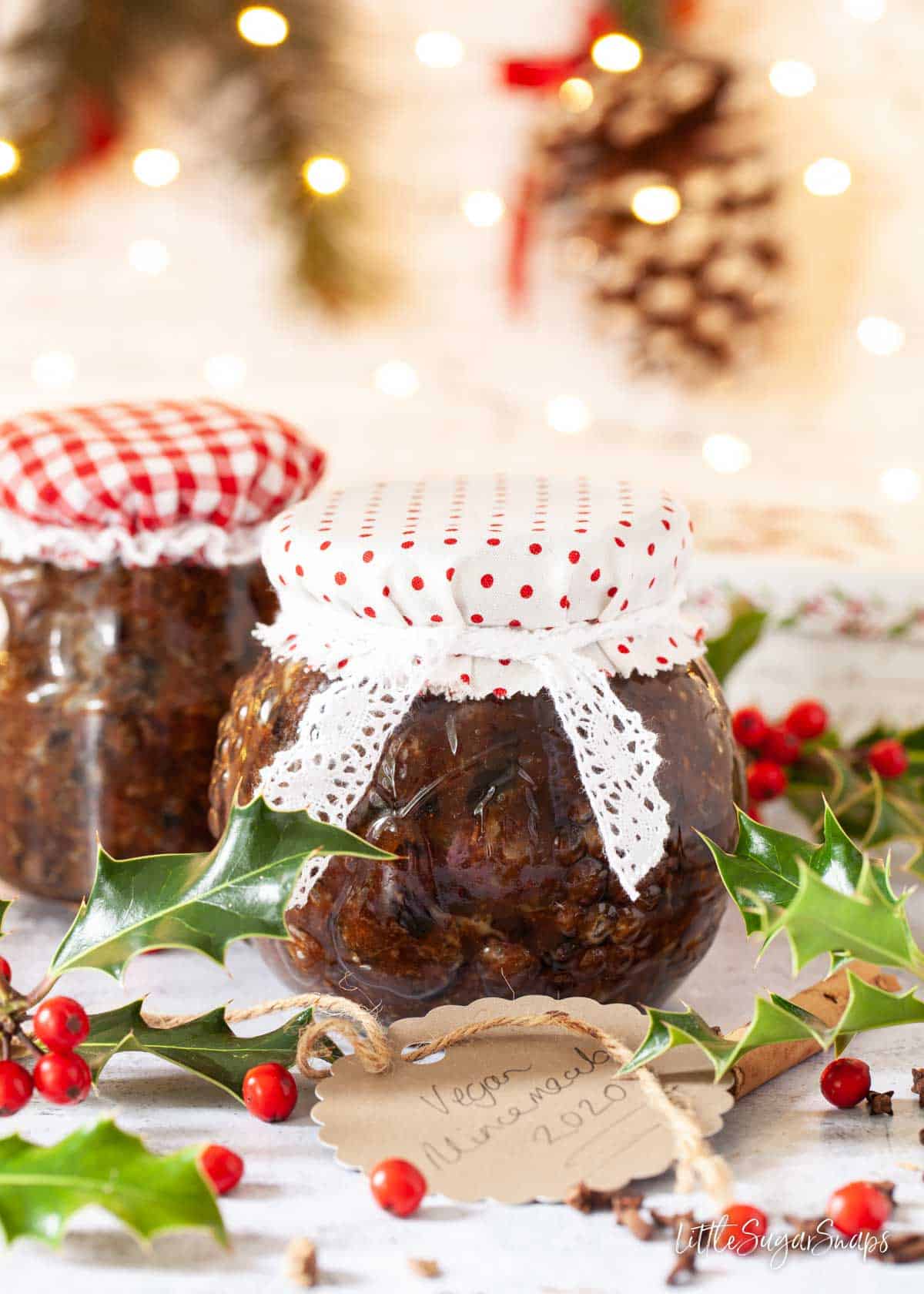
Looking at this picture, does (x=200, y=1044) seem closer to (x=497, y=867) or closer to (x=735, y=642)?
(x=497, y=867)

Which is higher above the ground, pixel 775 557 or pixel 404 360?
pixel 404 360

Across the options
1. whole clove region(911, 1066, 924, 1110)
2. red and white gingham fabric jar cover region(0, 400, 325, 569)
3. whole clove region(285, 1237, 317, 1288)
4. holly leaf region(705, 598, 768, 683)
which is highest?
red and white gingham fabric jar cover region(0, 400, 325, 569)

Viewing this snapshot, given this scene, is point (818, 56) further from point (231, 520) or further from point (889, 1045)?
point (889, 1045)

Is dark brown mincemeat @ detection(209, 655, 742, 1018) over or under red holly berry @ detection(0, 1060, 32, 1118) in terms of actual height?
over

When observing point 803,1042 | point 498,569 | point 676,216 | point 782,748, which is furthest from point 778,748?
point 676,216

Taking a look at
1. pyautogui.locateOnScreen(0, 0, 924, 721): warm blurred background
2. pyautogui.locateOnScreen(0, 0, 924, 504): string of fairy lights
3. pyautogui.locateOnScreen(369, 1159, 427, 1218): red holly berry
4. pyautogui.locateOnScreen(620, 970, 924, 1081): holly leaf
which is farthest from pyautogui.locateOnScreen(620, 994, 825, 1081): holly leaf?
pyautogui.locateOnScreen(0, 0, 924, 504): string of fairy lights

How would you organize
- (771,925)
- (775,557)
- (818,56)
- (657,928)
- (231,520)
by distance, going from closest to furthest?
(771,925) < (657,928) < (231,520) < (775,557) < (818,56)

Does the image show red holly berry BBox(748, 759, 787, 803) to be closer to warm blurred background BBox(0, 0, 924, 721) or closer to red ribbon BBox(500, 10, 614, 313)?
warm blurred background BBox(0, 0, 924, 721)

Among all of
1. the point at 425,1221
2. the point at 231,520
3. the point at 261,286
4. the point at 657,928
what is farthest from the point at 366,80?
the point at 425,1221
